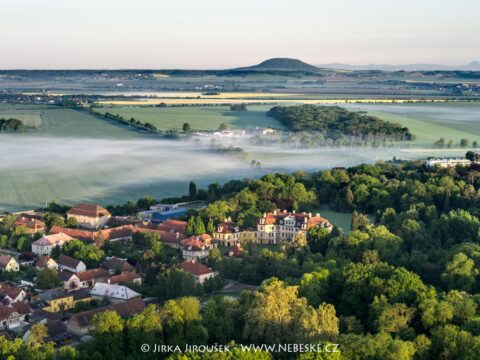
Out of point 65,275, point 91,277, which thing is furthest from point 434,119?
point 65,275

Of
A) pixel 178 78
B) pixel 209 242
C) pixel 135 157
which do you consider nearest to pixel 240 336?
pixel 209 242

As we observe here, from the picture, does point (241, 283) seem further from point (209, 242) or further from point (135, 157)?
point (135, 157)

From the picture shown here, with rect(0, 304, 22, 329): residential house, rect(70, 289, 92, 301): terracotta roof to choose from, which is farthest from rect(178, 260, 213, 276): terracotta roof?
rect(0, 304, 22, 329): residential house

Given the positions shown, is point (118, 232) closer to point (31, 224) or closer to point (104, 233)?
point (104, 233)

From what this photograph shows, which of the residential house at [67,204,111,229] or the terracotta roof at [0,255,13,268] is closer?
the terracotta roof at [0,255,13,268]

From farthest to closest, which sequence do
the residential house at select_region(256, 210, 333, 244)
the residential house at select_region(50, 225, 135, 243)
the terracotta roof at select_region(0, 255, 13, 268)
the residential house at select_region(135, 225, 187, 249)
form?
the residential house at select_region(256, 210, 333, 244)
the residential house at select_region(50, 225, 135, 243)
the residential house at select_region(135, 225, 187, 249)
the terracotta roof at select_region(0, 255, 13, 268)

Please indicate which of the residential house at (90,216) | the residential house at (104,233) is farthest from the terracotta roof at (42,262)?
the residential house at (90,216)

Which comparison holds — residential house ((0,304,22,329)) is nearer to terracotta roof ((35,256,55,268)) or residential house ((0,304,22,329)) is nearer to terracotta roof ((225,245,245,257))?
terracotta roof ((35,256,55,268))

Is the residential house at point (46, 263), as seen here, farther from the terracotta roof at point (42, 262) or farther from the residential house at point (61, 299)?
the residential house at point (61, 299)
